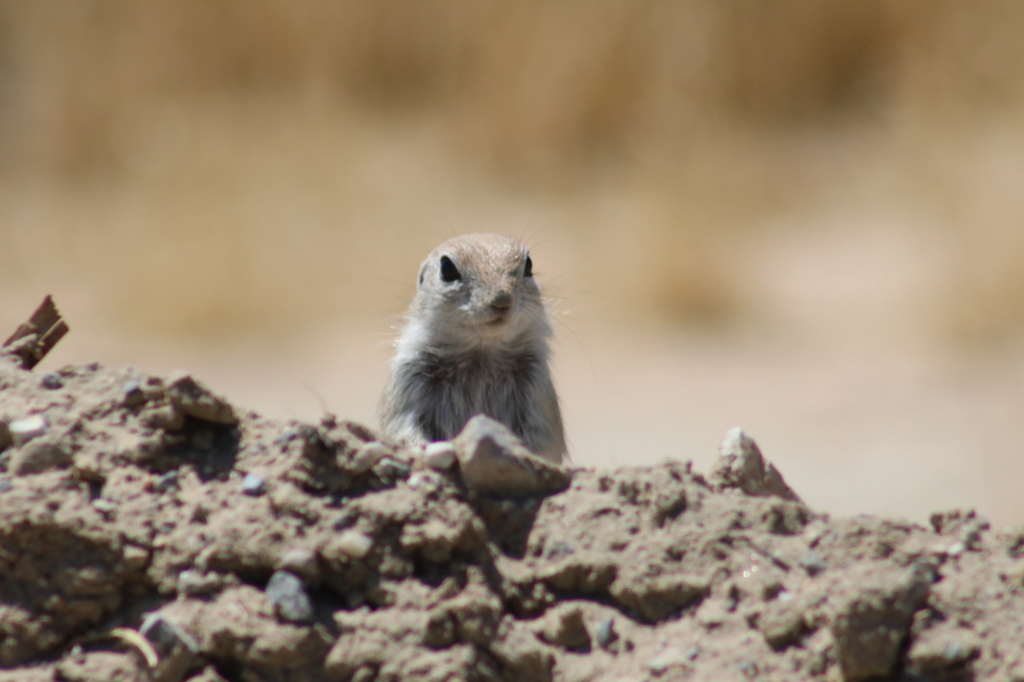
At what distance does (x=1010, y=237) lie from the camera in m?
13.6

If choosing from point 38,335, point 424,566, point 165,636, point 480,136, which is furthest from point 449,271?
point 480,136

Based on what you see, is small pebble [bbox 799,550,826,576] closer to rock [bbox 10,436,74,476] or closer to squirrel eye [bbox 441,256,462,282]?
rock [bbox 10,436,74,476]

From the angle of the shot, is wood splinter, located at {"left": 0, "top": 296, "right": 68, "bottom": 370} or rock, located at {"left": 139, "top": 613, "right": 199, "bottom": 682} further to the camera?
wood splinter, located at {"left": 0, "top": 296, "right": 68, "bottom": 370}

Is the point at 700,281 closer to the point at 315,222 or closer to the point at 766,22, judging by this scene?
the point at 766,22

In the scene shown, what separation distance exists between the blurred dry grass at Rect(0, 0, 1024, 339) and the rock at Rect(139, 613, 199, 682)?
1197 cm

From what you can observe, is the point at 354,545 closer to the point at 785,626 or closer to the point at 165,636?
the point at 165,636

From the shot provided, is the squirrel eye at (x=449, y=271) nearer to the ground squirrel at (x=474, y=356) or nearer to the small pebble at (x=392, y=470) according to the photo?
the ground squirrel at (x=474, y=356)

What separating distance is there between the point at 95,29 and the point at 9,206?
259 centimetres

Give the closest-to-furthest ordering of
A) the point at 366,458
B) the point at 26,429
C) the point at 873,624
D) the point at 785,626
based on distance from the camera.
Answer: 1. the point at 873,624
2. the point at 785,626
3. the point at 366,458
4. the point at 26,429

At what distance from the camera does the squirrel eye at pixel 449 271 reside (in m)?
5.37

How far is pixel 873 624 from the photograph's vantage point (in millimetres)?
2445

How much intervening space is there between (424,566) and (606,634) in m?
0.43

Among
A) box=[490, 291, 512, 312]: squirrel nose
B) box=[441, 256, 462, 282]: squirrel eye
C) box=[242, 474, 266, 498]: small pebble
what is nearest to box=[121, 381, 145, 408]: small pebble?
box=[242, 474, 266, 498]: small pebble

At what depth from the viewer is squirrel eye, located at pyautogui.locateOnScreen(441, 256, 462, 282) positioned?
537cm
